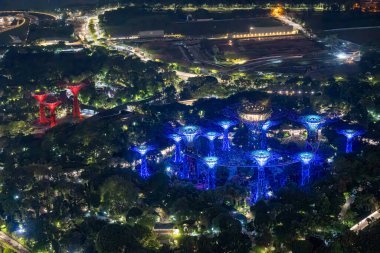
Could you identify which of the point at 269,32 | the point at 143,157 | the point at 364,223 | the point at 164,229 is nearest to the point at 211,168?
the point at 143,157

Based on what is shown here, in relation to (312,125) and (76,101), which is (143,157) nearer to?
(312,125)

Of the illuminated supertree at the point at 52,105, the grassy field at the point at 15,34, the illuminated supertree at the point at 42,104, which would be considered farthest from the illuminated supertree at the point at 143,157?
the grassy field at the point at 15,34

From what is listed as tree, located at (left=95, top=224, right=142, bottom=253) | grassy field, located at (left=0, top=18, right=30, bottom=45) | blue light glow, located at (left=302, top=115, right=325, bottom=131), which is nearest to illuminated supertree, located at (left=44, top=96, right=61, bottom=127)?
tree, located at (left=95, top=224, right=142, bottom=253)

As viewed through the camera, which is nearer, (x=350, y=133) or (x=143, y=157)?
(x=143, y=157)

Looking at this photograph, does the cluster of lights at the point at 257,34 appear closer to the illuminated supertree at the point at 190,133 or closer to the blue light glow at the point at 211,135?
the blue light glow at the point at 211,135

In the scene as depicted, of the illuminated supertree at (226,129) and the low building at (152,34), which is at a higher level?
the low building at (152,34)

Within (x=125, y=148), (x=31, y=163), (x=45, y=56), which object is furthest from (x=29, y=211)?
(x=45, y=56)

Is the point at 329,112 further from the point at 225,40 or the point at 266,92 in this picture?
the point at 225,40

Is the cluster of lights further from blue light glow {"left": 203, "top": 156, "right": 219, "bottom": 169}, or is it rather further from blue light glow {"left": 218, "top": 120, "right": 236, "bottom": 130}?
blue light glow {"left": 203, "top": 156, "right": 219, "bottom": 169}
